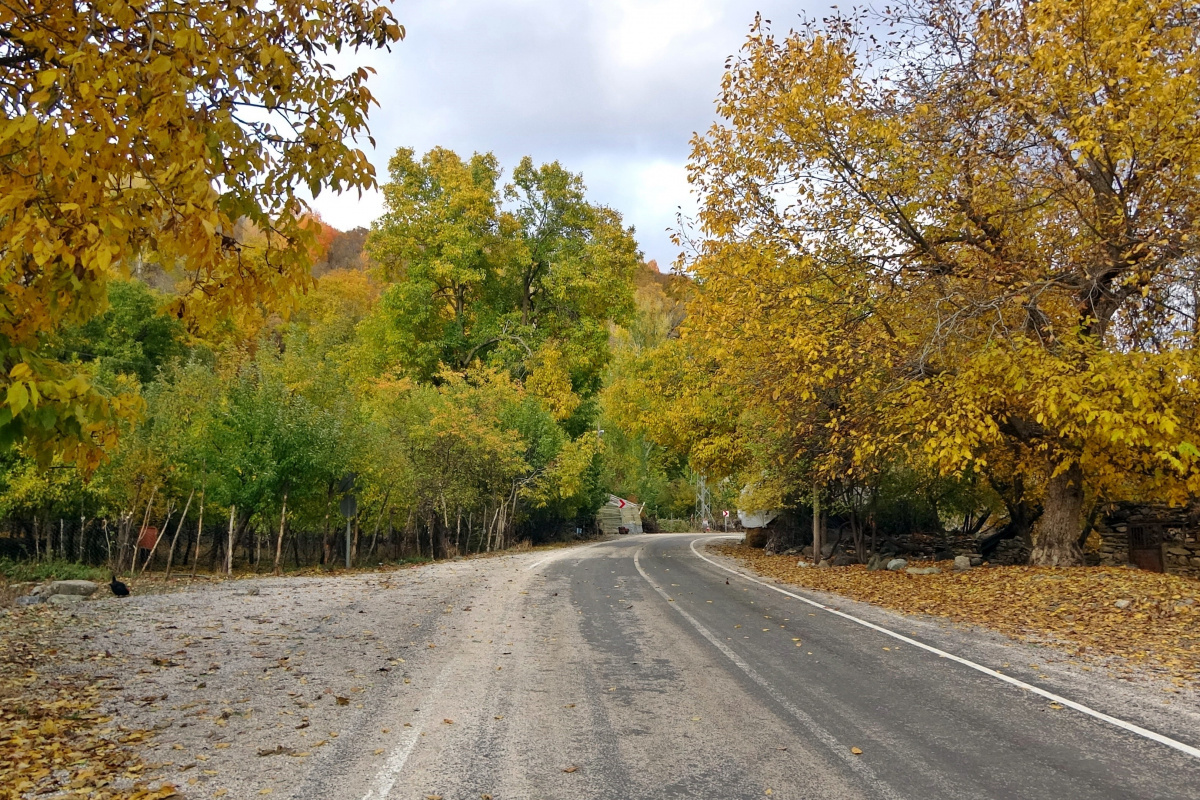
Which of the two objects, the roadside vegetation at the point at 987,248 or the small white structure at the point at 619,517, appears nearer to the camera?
the roadside vegetation at the point at 987,248

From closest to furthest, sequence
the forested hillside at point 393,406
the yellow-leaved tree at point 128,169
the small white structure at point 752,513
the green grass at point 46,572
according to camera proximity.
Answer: the yellow-leaved tree at point 128,169 → the green grass at point 46,572 → the forested hillside at point 393,406 → the small white structure at point 752,513

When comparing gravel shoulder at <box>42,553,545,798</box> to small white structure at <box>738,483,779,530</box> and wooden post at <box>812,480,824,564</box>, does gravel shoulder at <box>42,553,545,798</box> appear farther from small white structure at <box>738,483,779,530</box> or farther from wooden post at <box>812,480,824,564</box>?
small white structure at <box>738,483,779,530</box>

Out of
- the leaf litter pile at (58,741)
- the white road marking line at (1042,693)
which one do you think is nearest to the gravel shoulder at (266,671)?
the leaf litter pile at (58,741)

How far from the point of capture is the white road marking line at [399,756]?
177 inches

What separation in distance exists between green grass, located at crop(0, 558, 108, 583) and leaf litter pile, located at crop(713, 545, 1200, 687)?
1615 centimetres

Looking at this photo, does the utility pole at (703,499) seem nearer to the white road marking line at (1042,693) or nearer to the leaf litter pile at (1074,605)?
the leaf litter pile at (1074,605)

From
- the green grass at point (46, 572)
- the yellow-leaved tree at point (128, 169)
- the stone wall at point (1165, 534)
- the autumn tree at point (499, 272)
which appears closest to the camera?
the yellow-leaved tree at point (128, 169)

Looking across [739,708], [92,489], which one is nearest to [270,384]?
[92,489]

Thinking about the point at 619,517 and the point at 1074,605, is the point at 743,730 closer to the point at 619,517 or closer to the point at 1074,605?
the point at 1074,605

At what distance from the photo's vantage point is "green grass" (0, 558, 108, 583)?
58.7ft

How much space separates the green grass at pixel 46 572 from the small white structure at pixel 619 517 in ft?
133

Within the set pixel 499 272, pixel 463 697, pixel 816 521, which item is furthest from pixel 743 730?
pixel 499 272

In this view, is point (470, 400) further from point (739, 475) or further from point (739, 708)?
point (739, 708)

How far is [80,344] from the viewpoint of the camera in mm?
31438
